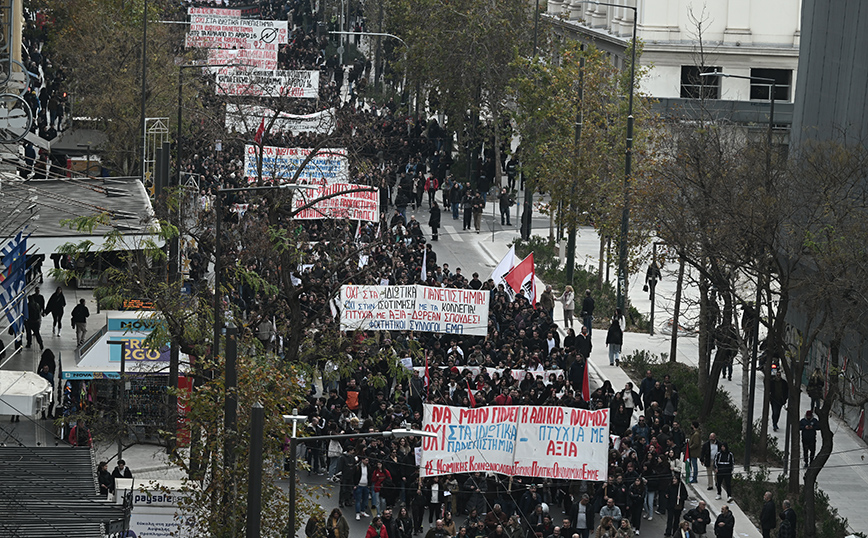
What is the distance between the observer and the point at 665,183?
3597 cm

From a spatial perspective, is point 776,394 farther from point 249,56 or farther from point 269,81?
point 249,56

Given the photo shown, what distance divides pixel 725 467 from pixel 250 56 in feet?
153

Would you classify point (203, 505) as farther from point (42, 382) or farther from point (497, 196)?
point (497, 196)

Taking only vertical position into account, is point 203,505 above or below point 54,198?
below

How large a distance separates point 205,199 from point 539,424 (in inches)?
827

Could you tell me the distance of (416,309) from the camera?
34.3 meters

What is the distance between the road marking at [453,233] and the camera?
53.9m

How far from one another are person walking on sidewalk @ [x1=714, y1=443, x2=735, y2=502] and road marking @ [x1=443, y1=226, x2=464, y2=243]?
25.8 meters

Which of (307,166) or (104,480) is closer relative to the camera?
(104,480)

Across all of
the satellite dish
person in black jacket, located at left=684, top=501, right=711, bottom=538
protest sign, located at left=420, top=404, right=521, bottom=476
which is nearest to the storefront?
the satellite dish

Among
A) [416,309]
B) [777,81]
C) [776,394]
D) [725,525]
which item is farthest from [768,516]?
[777,81]

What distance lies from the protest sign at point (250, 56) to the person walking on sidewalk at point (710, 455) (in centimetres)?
4220

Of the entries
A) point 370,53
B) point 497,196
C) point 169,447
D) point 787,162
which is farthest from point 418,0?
point 169,447

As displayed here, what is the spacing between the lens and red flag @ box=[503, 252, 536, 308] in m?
38.2
